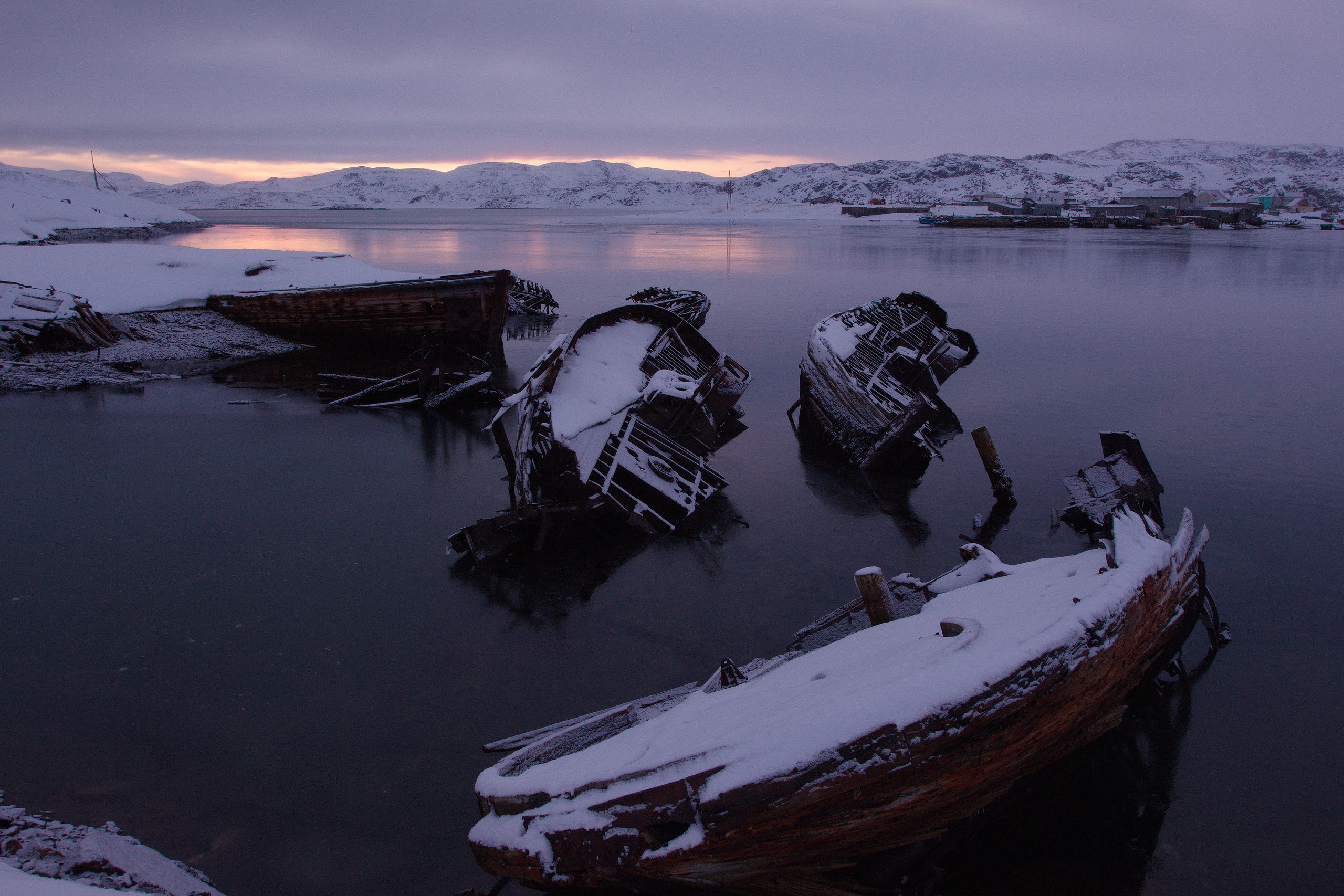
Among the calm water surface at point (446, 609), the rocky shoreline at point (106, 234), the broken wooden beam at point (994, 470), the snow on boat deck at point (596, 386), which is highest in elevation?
the rocky shoreline at point (106, 234)

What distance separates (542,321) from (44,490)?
2073cm

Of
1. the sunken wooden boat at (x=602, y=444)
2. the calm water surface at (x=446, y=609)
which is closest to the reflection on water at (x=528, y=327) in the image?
the calm water surface at (x=446, y=609)

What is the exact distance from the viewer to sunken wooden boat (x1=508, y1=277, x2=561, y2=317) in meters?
32.2

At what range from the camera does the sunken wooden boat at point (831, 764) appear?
156 inches

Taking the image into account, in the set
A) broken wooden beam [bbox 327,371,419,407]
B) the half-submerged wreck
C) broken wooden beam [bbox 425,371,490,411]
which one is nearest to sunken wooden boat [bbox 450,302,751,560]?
broken wooden beam [bbox 425,371,490,411]

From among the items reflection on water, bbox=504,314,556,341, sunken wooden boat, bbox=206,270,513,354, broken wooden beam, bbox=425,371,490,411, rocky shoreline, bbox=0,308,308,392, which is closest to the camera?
broken wooden beam, bbox=425,371,490,411

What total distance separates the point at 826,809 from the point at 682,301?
22756 mm

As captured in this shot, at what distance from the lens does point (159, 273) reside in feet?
90.5

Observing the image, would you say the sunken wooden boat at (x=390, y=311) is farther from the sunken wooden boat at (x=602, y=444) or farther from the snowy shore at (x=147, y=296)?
the sunken wooden boat at (x=602, y=444)

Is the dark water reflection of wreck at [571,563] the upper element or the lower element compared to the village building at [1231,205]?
lower

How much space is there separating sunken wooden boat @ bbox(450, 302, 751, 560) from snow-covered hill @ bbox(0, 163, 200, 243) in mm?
46885

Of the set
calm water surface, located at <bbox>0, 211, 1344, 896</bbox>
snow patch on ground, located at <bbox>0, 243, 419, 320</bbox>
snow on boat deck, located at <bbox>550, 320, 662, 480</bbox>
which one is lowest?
calm water surface, located at <bbox>0, 211, 1344, 896</bbox>

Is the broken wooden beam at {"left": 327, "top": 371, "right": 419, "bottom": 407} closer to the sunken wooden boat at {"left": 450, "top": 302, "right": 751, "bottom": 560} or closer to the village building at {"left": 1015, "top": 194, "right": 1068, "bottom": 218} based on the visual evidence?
the sunken wooden boat at {"left": 450, "top": 302, "right": 751, "bottom": 560}

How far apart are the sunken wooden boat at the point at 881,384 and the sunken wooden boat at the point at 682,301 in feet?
17.8
